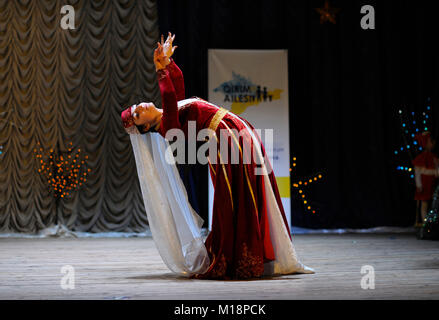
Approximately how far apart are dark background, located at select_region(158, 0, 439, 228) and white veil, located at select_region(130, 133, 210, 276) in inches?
146

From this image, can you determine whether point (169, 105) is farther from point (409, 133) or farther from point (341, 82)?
point (409, 133)

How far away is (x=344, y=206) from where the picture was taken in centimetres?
666

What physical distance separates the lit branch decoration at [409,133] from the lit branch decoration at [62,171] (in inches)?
165

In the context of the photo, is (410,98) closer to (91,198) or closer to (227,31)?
(227,31)

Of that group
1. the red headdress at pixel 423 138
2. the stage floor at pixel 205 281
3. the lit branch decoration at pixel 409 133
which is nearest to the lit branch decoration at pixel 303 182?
the lit branch decoration at pixel 409 133

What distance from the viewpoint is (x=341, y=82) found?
6730mm

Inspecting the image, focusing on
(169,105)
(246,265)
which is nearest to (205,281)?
(246,265)

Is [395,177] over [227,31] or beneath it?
beneath

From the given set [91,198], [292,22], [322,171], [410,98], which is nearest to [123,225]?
[91,198]

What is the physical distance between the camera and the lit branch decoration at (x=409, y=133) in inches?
263

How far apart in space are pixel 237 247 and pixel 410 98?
4.94m

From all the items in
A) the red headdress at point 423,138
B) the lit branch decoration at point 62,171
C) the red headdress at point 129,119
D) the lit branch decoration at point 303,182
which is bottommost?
the lit branch decoration at point 303,182

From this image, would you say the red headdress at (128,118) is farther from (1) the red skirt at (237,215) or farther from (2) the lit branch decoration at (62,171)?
(2) the lit branch decoration at (62,171)
